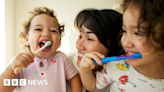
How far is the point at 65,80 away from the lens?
732 mm

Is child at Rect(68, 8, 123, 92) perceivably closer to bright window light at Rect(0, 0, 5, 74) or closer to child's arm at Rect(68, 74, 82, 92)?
child's arm at Rect(68, 74, 82, 92)

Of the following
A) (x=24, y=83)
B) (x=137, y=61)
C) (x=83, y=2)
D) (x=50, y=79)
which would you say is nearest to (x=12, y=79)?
(x=24, y=83)

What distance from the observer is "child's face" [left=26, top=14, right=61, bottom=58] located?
704mm

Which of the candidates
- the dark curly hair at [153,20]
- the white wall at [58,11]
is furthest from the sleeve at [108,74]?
the white wall at [58,11]

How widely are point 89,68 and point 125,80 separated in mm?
196

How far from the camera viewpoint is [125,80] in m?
0.61

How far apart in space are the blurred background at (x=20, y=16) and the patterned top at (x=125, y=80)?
2.56 ft

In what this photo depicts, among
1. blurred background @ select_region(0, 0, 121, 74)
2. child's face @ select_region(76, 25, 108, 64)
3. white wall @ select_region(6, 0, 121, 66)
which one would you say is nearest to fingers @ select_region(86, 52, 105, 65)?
child's face @ select_region(76, 25, 108, 64)

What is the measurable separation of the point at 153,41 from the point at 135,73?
21cm

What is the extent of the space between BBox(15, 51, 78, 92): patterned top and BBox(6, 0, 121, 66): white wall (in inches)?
35.8

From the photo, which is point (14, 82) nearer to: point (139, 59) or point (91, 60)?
point (91, 60)

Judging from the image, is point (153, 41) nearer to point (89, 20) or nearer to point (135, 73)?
point (135, 73)

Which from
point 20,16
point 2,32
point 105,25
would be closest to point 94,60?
point 105,25

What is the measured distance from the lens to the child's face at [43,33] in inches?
27.7
